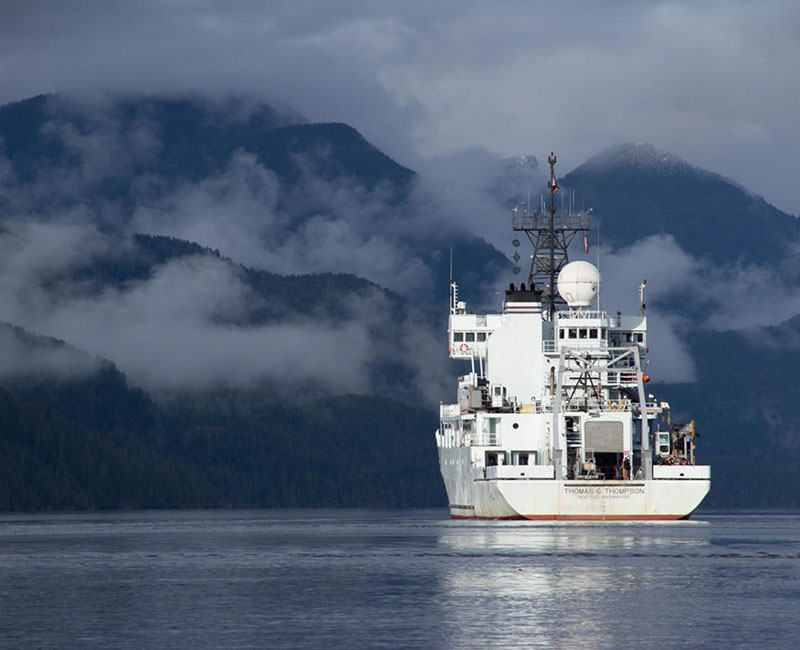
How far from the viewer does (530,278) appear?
157 m

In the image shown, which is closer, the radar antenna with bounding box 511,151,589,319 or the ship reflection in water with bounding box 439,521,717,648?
the ship reflection in water with bounding box 439,521,717,648

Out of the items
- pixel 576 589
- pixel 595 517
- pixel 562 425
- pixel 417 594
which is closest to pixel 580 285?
pixel 562 425

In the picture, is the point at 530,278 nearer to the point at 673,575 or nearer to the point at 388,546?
the point at 388,546

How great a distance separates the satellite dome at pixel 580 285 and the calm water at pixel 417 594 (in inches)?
1455

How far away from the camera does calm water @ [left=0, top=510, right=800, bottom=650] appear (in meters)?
52.1

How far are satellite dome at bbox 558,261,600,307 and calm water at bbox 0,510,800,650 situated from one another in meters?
37.0

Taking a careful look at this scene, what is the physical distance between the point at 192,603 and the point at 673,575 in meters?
23.8

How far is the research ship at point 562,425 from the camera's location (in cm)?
11762

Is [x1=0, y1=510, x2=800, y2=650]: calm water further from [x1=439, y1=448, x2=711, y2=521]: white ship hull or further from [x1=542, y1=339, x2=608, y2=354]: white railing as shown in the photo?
[x1=542, y1=339, x2=608, y2=354]: white railing

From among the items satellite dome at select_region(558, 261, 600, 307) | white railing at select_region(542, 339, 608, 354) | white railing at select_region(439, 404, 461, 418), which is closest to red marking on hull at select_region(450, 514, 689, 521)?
white railing at select_region(542, 339, 608, 354)

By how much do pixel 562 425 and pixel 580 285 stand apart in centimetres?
2223

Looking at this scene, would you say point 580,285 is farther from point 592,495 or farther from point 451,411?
point 592,495

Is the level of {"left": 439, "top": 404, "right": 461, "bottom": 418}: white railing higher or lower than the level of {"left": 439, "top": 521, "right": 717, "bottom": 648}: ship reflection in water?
higher

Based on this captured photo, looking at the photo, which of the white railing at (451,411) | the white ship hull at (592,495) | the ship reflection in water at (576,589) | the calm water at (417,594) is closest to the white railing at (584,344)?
the white railing at (451,411)
